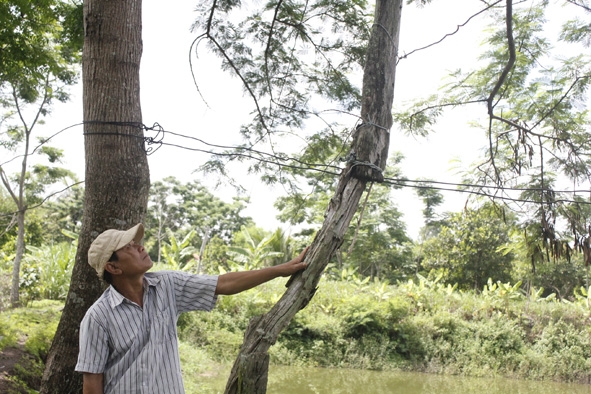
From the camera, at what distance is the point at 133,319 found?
162cm

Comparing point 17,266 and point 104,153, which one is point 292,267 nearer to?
point 104,153

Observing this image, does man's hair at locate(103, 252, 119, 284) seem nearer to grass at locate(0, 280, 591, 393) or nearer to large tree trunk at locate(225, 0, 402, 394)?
large tree trunk at locate(225, 0, 402, 394)

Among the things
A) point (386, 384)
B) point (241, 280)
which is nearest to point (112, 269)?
point (241, 280)

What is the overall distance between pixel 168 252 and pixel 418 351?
4907 mm

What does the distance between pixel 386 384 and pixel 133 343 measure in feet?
21.3

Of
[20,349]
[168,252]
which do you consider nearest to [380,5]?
[20,349]

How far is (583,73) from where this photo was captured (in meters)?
4.72

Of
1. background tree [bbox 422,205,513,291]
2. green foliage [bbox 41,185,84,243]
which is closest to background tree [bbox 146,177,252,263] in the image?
green foliage [bbox 41,185,84,243]

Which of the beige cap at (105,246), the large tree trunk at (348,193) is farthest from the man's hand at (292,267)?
the beige cap at (105,246)

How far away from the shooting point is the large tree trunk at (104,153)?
2322 mm

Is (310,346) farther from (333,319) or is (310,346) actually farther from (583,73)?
(583,73)

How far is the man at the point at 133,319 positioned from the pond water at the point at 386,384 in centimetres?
498

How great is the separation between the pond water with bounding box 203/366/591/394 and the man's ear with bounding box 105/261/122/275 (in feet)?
16.8

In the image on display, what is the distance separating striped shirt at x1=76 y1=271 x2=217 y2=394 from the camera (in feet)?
5.06
